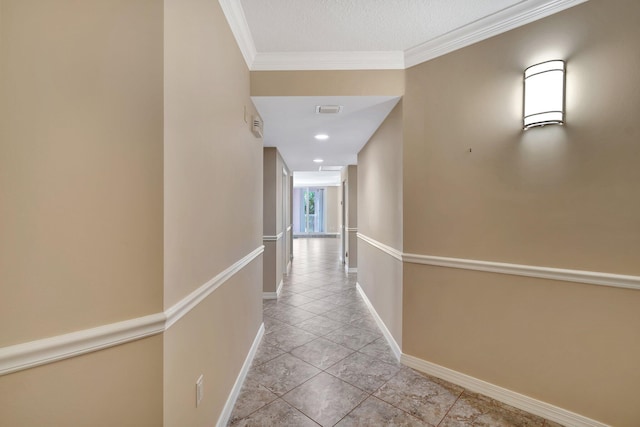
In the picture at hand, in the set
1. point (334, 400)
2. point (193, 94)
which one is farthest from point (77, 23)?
point (334, 400)

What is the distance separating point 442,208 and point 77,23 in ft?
7.18

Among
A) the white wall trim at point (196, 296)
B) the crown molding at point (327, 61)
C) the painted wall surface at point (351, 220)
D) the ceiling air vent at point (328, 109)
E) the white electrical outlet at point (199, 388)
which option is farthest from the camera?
the painted wall surface at point (351, 220)

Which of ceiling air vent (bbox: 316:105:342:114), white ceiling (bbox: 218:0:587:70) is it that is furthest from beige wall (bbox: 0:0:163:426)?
ceiling air vent (bbox: 316:105:342:114)

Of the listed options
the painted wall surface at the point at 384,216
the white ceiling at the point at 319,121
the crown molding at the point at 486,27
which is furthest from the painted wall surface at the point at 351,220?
the crown molding at the point at 486,27

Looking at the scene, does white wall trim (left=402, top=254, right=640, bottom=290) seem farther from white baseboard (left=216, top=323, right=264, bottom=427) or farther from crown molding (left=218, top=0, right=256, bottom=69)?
crown molding (left=218, top=0, right=256, bottom=69)

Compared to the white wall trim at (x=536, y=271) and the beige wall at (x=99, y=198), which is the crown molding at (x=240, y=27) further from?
the white wall trim at (x=536, y=271)

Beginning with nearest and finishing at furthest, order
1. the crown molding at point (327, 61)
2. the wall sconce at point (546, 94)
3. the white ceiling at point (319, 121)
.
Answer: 1. the wall sconce at point (546, 94)
2. the crown molding at point (327, 61)
3. the white ceiling at point (319, 121)

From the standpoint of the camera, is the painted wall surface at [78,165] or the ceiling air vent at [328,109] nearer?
the painted wall surface at [78,165]

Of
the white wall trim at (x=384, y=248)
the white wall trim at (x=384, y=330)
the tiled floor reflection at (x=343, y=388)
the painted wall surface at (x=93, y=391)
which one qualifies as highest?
the white wall trim at (x=384, y=248)

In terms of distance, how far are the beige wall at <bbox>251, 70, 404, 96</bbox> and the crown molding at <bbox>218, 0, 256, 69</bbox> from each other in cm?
18

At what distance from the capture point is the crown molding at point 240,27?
1653mm

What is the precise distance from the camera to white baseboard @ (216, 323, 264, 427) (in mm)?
1638

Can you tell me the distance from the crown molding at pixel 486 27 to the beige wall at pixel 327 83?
202 mm

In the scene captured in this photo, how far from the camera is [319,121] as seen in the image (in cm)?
291
